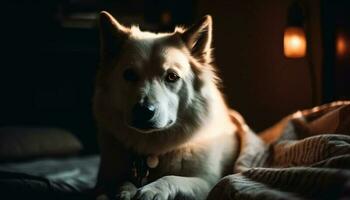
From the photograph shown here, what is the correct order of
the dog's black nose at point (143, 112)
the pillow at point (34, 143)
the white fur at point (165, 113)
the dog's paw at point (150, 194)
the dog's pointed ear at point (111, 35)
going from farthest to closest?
the pillow at point (34, 143)
the dog's pointed ear at point (111, 35)
the white fur at point (165, 113)
the dog's black nose at point (143, 112)
the dog's paw at point (150, 194)

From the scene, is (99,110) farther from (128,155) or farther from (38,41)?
(38,41)

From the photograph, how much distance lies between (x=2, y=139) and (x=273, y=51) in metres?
1.64

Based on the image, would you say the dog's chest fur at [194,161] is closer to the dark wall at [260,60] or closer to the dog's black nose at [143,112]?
the dog's black nose at [143,112]

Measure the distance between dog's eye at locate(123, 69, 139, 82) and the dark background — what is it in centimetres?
124

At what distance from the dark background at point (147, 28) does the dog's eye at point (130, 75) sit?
1.24 metres

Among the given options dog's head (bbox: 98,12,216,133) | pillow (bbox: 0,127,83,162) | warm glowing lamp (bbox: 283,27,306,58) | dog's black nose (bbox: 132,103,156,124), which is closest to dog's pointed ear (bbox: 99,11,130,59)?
dog's head (bbox: 98,12,216,133)

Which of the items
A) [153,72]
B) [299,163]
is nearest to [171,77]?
[153,72]

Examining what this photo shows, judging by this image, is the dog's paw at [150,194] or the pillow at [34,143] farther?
the pillow at [34,143]

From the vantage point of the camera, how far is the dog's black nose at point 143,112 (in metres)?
1.45

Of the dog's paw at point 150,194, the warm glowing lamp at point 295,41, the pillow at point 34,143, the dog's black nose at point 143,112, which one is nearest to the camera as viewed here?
the dog's paw at point 150,194

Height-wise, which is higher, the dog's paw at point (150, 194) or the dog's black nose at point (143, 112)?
the dog's black nose at point (143, 112)

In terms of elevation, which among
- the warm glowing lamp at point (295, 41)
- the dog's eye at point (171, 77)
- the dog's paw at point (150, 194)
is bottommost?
the dog's paw at point (150, 194)

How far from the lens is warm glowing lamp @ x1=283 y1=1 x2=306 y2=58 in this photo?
7.61 ft

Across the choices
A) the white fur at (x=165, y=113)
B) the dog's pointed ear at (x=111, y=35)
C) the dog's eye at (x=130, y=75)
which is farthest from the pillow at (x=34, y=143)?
the dog's eye at (x=130, y=75)
